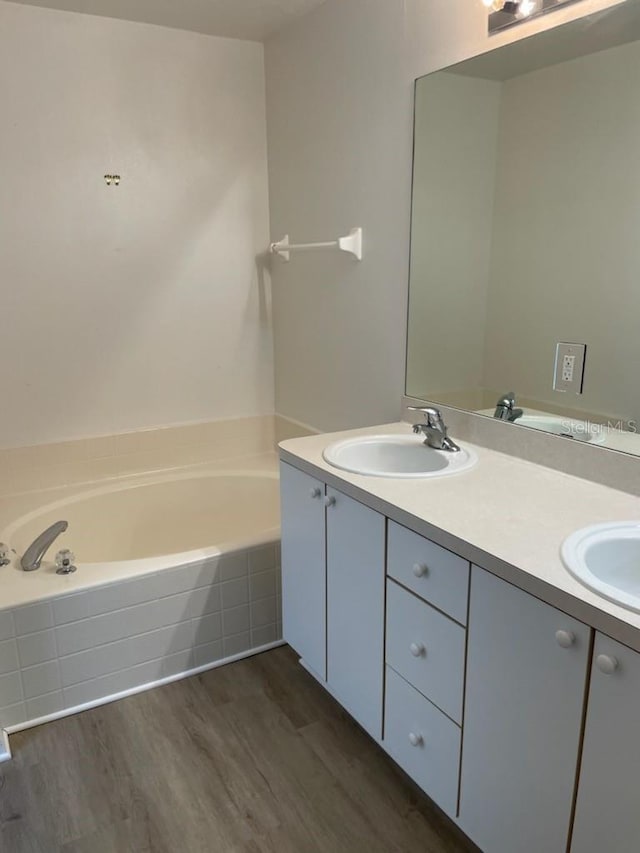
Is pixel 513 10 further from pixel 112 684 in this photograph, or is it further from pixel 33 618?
pixel 112 684

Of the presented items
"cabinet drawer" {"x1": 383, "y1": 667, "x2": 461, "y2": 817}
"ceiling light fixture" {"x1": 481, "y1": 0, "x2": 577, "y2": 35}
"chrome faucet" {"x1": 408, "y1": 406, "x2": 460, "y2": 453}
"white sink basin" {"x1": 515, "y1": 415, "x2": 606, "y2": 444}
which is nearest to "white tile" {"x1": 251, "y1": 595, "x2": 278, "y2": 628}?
"cabinet drawer" {"x1": 383, "y1": 667, "x2": 461, "y2": 817}

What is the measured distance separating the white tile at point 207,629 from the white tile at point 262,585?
0.14 metres

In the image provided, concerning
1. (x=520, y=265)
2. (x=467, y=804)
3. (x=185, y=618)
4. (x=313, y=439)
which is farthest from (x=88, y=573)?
(x=520, y=265)

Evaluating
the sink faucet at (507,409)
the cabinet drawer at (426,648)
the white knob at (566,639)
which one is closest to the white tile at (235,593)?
the cabinet drawer at (426,648)

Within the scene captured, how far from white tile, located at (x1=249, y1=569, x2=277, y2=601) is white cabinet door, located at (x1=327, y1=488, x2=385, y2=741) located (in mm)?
462

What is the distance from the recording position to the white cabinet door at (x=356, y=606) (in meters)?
1.53

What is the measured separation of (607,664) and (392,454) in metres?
1.06

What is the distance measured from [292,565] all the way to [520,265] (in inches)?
43.1

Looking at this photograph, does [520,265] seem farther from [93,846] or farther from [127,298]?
[93,846]

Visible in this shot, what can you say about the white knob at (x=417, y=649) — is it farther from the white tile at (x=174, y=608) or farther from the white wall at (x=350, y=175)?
the white wall at (x=350, y=175)

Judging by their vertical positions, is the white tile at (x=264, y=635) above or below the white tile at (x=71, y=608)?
below

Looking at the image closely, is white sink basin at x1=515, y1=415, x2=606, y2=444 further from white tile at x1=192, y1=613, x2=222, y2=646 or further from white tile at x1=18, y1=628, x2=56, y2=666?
white tile at x1=18, y1=628, x2=56, y2=666

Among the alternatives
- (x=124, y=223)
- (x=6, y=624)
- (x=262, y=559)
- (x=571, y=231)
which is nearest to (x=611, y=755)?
(x=571, y=231)

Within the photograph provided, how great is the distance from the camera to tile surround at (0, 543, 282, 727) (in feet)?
6.02
